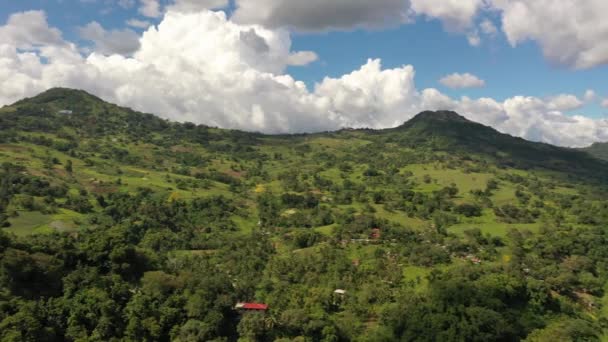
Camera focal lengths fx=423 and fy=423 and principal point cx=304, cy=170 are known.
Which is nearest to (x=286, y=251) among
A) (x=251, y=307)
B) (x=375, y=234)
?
(x=375, y=234)

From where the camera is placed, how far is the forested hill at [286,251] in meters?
48.5

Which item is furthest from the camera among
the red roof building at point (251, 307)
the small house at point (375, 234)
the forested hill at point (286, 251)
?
the small house at point (375, 234)

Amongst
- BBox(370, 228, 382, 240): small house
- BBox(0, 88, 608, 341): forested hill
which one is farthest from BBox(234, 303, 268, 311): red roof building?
BBox(370, 228, 382, 240): small house

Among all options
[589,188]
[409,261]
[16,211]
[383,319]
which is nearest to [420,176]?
[589,188]

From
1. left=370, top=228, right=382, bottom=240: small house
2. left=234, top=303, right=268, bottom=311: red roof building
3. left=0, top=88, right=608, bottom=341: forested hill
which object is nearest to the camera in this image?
left=0, top=88, right=608, bottom=341: forested hill

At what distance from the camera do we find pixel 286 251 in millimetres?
93875

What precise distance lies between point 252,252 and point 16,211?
174 ft

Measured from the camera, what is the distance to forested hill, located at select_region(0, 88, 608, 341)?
48531mm

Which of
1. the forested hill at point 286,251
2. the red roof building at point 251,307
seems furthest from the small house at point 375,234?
the red roof building at point 251,307

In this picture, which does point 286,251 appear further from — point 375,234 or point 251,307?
point 251,307

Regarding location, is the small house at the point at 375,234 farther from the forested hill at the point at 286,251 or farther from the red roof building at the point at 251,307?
the red roof building at the point at 251,307

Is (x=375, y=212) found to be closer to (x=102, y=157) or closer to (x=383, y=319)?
(x=383, y=319)

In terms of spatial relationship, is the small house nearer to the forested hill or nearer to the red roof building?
the forested hill

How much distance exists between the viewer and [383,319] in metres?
58.9
